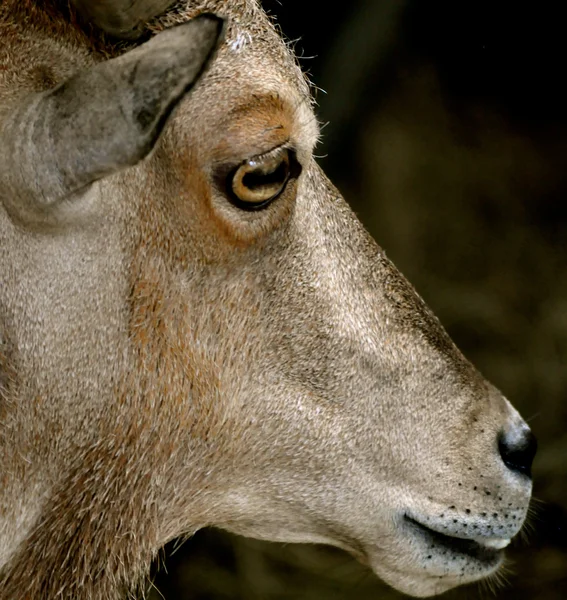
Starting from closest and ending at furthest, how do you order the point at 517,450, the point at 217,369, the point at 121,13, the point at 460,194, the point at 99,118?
the point at 99,118
the point at 121,13
the point at 217,369
the point at 517,450
the point at 460,194

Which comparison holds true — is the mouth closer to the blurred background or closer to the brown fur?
the brown fur

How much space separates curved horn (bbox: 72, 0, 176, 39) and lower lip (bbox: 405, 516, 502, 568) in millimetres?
1514

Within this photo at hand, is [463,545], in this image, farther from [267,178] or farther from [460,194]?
→ [460,194]

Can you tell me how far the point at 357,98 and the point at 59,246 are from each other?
417 centimetres

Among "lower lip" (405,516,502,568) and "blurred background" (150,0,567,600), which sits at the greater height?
"lower lip" (405,516,502,568)

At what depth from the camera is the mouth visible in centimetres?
272

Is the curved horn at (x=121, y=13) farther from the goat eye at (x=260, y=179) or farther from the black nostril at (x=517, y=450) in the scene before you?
the black nostril at (x=517, y=450)

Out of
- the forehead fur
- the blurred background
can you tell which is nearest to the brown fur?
the forehead fur

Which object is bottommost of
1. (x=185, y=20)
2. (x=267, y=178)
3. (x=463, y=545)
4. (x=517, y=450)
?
(x=463, y=545)

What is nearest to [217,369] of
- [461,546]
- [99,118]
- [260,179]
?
[260,179]

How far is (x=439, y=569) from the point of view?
9.12 feet

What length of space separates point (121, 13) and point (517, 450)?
162cm

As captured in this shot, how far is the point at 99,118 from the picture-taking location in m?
1.79

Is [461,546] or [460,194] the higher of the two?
[461,546]
